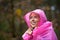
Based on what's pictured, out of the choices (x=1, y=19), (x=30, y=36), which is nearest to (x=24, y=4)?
(x=1, y=19)

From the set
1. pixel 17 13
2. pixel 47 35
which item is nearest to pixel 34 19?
pixel 47 35

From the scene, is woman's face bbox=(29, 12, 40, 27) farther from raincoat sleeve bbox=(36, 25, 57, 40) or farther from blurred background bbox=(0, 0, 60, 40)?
blurred background bbox=(0, 0, 60, 40)

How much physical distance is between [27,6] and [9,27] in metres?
0.87

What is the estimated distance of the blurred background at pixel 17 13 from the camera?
33.9ft

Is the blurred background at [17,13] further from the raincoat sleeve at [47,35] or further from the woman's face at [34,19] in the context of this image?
the raincoat sleeve at [47,35]

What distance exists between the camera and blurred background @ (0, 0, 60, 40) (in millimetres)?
10335

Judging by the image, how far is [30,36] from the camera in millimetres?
5367

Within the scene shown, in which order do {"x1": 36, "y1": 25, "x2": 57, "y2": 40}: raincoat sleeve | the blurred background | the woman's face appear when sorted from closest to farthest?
{"x1": 36, "y1": 25, "x2": 57, "y2": 40}: raincoat sleeve → the woman's face → the blurred background

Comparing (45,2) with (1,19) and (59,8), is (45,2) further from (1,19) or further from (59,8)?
(1,19)

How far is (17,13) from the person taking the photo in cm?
1091

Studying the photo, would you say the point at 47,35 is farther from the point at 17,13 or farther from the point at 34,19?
the point at 17,13

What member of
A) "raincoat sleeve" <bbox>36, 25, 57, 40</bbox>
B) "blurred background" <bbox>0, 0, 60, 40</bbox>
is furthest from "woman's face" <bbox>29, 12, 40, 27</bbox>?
"blurred background" <bbox>0, 0, 60, 40</bbox>

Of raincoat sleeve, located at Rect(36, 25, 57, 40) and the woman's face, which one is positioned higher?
the woman's face

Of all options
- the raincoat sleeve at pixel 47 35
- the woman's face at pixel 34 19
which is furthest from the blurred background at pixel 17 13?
the raincoat sleeve at pixel 47 35
